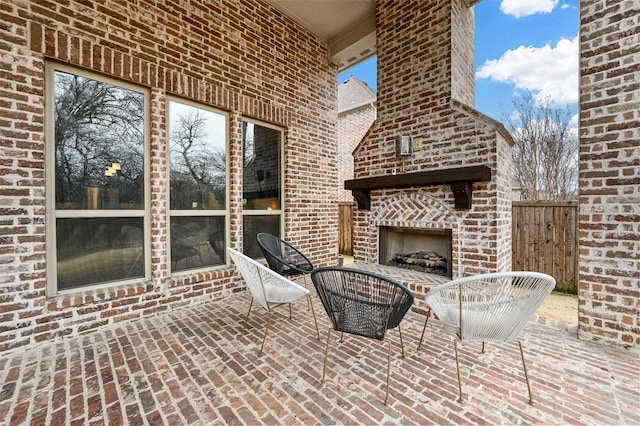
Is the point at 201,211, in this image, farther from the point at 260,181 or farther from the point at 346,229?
the point at 346,229

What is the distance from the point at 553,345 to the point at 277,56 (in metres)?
4.83

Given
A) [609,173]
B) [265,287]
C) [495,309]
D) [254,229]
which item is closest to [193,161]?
[254,229]

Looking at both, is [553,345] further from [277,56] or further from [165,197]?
[277,56]

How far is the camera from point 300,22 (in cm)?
432

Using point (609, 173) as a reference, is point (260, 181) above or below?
above

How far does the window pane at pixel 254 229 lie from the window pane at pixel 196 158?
1.62ft

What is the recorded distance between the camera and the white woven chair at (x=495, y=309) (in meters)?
1.58

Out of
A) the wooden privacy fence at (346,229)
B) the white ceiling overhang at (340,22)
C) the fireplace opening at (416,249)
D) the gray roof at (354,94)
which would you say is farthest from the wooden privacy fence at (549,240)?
the gray roof at (354,94)

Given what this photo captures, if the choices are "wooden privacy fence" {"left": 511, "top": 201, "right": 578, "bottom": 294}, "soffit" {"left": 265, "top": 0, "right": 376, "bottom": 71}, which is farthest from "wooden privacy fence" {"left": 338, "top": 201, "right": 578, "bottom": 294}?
"soffit" {"left": 265, "top": 0, "right": 376, "bottom": 71}

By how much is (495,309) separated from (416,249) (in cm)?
211

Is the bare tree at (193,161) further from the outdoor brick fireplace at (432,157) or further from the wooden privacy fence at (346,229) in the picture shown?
the wooden privacy fence at (346,229)

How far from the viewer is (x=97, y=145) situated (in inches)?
102

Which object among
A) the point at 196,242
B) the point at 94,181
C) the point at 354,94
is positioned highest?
the point at 354,94

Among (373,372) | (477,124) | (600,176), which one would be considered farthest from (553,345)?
(477,124)
